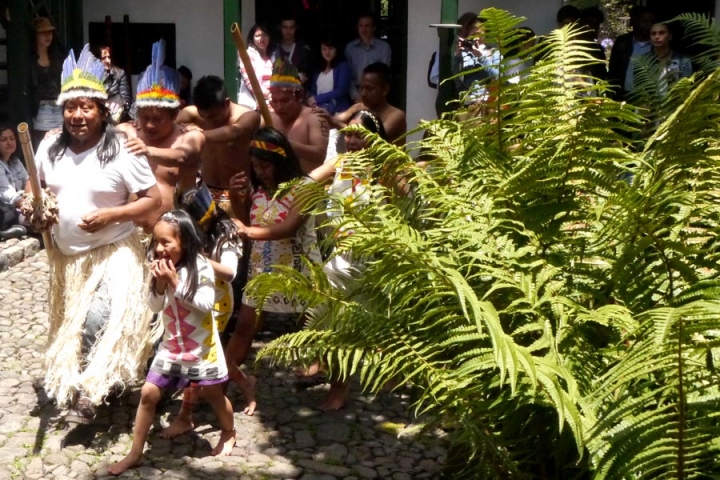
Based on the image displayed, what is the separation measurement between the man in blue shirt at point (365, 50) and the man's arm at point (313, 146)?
3.93 meters

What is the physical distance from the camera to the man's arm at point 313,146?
6.57m

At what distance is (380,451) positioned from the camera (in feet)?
17.0

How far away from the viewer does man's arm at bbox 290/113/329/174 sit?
21.6 feet

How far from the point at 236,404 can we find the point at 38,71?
6.17 meters

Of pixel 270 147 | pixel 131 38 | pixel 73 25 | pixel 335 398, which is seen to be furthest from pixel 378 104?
pixel 73 25

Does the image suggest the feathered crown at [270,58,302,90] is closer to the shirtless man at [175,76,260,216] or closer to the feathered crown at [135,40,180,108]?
the shirtless man at [175,76,260,216]

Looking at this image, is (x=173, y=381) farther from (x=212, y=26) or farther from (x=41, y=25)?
(x=212, y=26)

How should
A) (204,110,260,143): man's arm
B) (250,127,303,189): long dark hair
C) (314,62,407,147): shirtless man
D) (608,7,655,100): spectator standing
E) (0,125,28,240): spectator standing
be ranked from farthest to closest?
1. (0,125,28,240): spectator standing
2. (608,7,655,100): spectator standing
3. (314,62,407,147): shirtless man
4. (204,110,260,143): man's arm
5. (250,127,303,189): long dark hair

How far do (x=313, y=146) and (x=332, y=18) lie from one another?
5654 millimetres

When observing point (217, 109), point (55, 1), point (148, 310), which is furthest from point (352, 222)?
point (55, 1)

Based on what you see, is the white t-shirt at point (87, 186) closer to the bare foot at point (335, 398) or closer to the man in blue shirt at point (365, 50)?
the bare foot at point (335, 398)

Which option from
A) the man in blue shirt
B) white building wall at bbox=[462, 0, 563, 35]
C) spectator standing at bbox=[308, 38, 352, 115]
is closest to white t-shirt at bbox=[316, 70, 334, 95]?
spectator standing at bbox=[308, 38, 352, 115]

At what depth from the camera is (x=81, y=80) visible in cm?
545

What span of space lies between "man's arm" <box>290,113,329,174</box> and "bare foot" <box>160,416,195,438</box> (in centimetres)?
187
